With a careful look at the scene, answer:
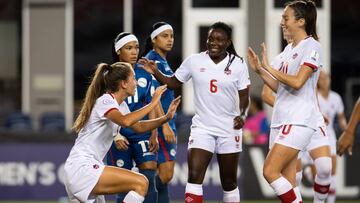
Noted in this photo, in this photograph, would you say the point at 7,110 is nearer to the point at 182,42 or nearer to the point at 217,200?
the point at 182,42

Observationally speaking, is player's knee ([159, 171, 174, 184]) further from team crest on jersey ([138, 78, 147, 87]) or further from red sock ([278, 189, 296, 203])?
red sock ([278, 189, 296, 203])

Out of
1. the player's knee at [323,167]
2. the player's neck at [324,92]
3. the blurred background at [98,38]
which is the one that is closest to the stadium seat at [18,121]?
the blurred background at [98,38]

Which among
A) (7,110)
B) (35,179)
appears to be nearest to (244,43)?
(7,110)

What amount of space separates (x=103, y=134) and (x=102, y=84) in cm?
44

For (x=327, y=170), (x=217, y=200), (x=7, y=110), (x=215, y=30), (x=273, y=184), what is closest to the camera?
(x=273, y=184)

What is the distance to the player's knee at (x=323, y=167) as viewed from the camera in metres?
12.0

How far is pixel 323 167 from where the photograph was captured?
12016mm

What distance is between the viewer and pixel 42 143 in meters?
16.9

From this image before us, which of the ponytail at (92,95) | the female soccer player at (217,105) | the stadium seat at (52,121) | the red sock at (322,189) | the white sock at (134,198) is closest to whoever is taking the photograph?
the white sock at (134,198)

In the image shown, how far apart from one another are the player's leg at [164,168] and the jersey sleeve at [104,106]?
1454mm

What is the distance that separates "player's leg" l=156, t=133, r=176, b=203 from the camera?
11344 mm

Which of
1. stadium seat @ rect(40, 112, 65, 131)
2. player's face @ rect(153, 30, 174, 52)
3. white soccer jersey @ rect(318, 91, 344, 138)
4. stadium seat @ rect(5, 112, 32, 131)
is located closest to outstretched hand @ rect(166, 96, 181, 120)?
player's face @ rect(153, 30, 174, 52)

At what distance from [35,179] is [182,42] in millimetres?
5130

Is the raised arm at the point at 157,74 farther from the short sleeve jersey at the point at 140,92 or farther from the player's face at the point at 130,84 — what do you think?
the player's face at the point at 130,84
